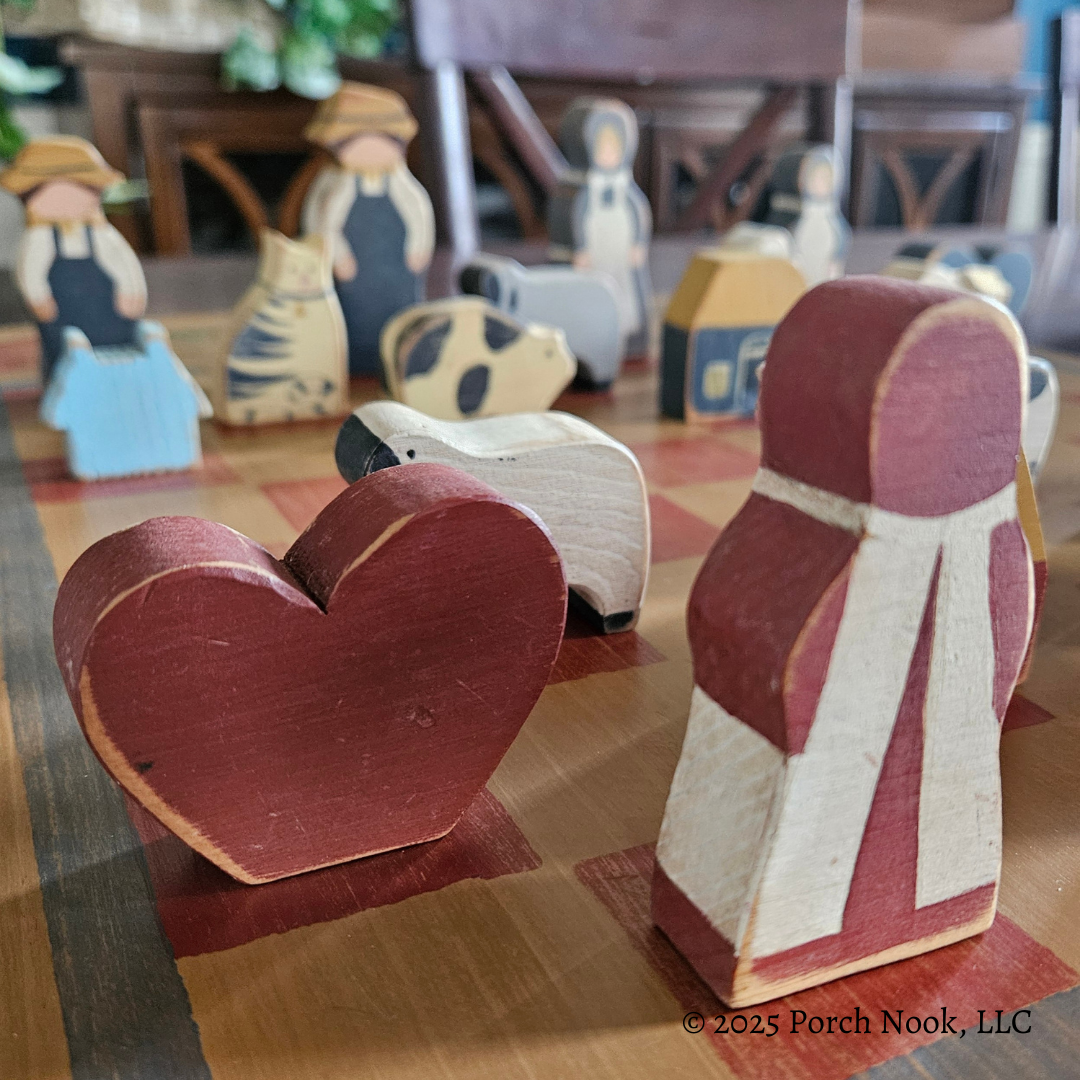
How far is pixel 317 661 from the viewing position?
702mm

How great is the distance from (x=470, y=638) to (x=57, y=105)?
275 centimetres

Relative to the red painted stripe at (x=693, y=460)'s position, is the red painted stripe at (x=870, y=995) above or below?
above

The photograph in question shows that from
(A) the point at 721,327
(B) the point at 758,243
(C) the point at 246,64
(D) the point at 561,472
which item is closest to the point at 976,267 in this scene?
(B) the point at 758,243

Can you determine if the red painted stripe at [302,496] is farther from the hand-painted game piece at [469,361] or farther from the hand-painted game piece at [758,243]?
the hand-painted game piece at [758,243]

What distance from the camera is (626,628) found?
3.75 ft

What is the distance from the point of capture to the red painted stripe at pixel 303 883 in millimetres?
710

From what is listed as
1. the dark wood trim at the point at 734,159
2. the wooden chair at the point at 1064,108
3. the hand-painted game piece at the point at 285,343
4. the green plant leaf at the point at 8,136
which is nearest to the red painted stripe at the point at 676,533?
the hand-painted game piece at the point at 285,343

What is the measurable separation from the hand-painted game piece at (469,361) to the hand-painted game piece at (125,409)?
32 cm

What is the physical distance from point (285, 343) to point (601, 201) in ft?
2.64

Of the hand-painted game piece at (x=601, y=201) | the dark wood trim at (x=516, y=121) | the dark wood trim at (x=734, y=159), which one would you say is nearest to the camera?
the hand-painted game piece at (x=601, y=201)

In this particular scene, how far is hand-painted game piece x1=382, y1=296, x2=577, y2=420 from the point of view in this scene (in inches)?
66.9

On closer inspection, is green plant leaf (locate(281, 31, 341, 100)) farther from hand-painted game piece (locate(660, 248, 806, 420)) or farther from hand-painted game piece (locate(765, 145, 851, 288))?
hand-painted game piece (locate(660, 248, 806, 420))

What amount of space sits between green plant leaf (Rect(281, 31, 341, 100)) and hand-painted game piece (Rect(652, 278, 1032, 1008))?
245cm

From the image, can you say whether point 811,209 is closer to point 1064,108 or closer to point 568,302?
point 568,302
